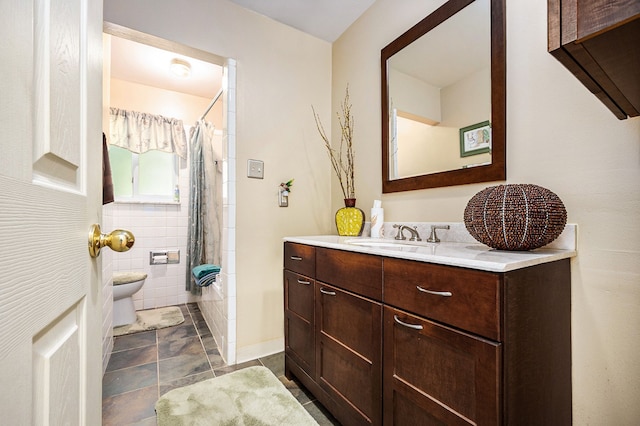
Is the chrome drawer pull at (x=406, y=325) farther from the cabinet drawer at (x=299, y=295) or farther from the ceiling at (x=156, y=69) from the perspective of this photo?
the ceiling at (x=156, y=69)

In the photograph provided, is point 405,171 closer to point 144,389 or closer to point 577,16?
point 577,16

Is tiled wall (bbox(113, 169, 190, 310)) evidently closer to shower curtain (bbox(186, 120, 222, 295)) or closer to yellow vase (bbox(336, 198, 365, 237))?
shower curtain (bbox(186, 120, 222, 295))

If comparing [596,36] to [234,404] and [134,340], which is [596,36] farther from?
[134,340]

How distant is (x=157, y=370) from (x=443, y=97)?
2.42m

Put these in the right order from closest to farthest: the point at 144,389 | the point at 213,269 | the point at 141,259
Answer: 1. the point at 144,389
2. the point at 213,269
3. the point at 141,259

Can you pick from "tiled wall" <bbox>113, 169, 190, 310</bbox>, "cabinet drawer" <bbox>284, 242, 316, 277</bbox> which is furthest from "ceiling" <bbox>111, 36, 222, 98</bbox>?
"cabinet drawer" <bbox>284, 242, 316, 277</bbox>

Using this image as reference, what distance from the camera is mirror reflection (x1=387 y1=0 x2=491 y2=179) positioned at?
136cm

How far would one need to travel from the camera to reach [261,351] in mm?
2078

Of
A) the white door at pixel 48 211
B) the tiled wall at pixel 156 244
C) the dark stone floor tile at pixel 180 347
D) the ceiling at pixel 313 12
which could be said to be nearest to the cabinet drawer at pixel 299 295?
the dark stone floor tile at pixel 180 347

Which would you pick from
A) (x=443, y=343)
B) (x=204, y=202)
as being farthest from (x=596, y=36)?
(x=204, y=202)

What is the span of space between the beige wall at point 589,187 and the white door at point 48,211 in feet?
4.87

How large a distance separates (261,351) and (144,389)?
2.41 ft

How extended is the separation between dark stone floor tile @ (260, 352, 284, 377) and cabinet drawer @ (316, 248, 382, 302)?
0.85 metres

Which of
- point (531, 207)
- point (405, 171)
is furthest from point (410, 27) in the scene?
point (531, 207)
